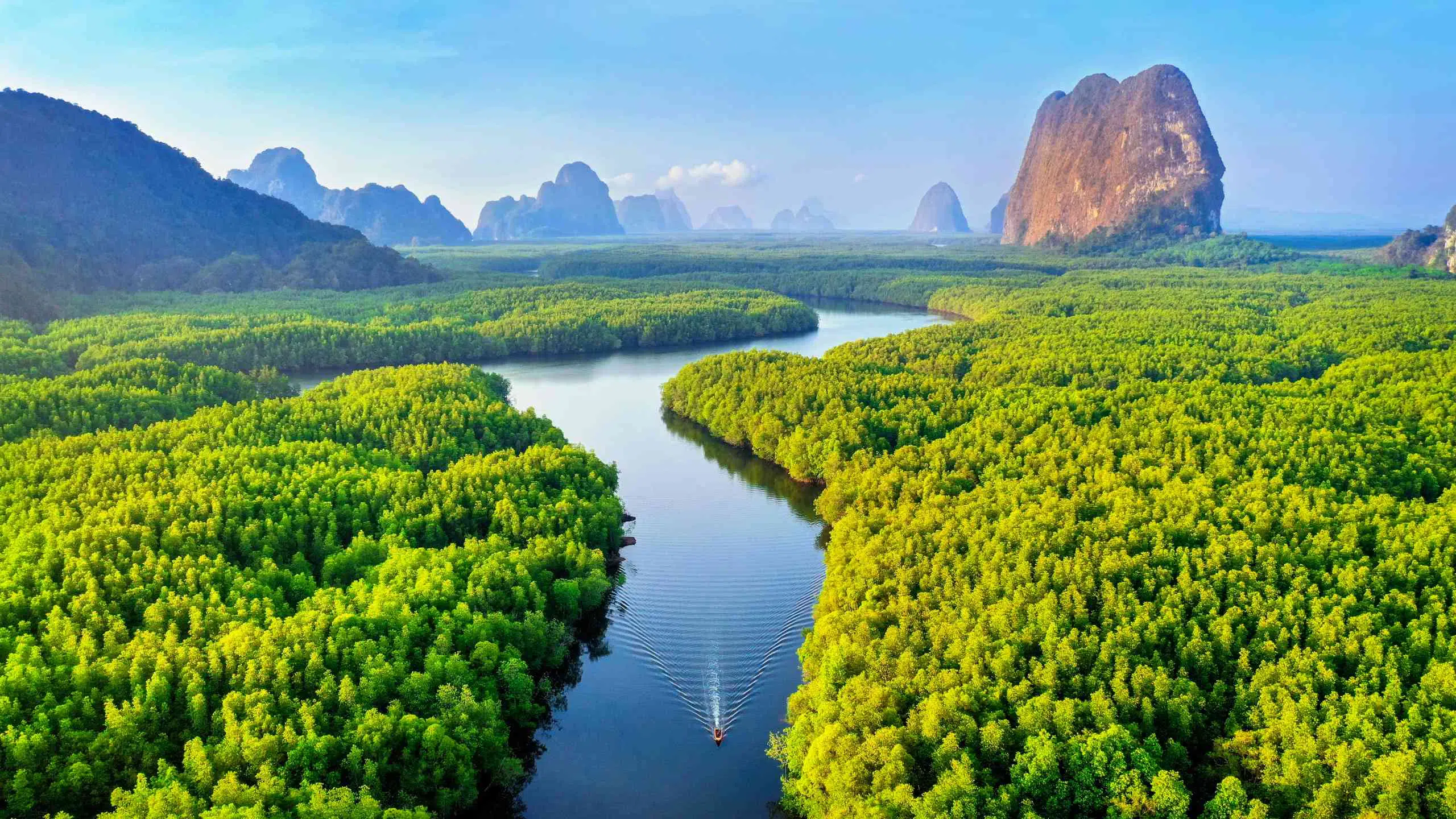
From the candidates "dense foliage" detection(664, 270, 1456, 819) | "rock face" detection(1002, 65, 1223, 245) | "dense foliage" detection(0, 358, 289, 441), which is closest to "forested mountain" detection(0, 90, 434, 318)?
"dense foliage" detection(0, 358, 289, 441)

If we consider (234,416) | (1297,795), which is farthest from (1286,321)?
(234,416)

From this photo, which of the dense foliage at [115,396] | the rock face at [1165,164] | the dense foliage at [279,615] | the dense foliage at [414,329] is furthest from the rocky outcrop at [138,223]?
the rock face at [1165,164]

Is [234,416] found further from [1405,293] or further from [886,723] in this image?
[1405,293]

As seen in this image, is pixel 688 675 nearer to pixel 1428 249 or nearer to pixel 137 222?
pixel 137 222

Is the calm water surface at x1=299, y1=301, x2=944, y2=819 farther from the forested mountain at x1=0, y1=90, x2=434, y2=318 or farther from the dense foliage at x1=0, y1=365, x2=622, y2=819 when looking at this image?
the forested mountain at x1=0, y1=90, x2=434, y2=318

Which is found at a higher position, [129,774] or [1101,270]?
[1101,270]

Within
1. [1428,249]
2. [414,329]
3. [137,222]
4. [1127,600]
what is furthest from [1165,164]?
[137,222]
